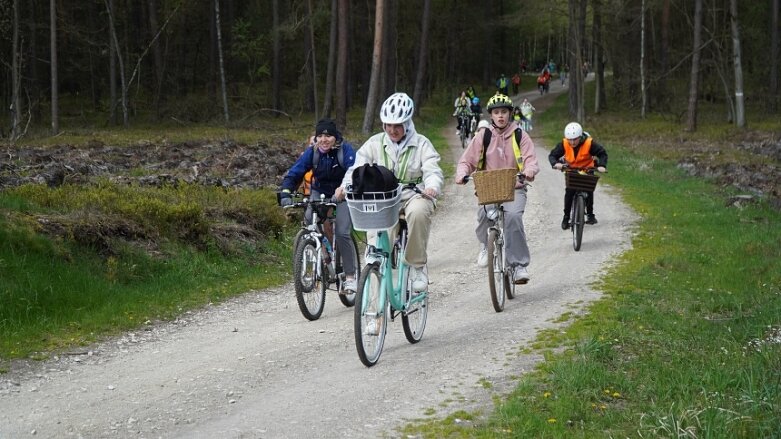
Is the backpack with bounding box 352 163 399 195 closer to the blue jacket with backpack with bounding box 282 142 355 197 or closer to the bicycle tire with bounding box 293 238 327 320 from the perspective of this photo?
the bicycle tire with bounding box 293 238 327 320

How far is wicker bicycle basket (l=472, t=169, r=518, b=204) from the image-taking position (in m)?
8.83

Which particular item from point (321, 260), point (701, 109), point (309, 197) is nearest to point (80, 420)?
point (321, 260)

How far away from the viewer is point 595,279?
11.0m

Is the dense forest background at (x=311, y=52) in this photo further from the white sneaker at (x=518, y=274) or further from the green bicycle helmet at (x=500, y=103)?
the white sneaker at (x=518, y=274)

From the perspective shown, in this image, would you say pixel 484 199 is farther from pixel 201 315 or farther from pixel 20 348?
pixel 20 348

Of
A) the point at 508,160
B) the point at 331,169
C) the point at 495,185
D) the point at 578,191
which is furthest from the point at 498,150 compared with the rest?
the point at 578,191

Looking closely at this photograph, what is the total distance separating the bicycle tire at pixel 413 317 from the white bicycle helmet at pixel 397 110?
4.35 feet

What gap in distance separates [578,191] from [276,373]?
7654 millimetres

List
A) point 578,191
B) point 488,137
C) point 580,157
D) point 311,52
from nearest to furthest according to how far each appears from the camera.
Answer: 1. point 488,137
2. point 578,191
3. point 580,157
4. point 311,52

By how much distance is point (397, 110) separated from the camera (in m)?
7.45

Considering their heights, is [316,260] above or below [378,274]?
below

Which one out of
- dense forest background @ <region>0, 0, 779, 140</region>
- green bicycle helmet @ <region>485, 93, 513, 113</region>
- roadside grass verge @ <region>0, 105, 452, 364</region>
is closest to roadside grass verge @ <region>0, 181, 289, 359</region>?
roadside grass verge @ <region>0, 105, 452, 364</region>

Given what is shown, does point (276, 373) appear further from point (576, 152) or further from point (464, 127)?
point (464, 127)

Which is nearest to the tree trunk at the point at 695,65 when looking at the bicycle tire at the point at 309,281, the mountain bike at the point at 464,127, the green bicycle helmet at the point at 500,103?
the mountain bike at the point at 464,127
